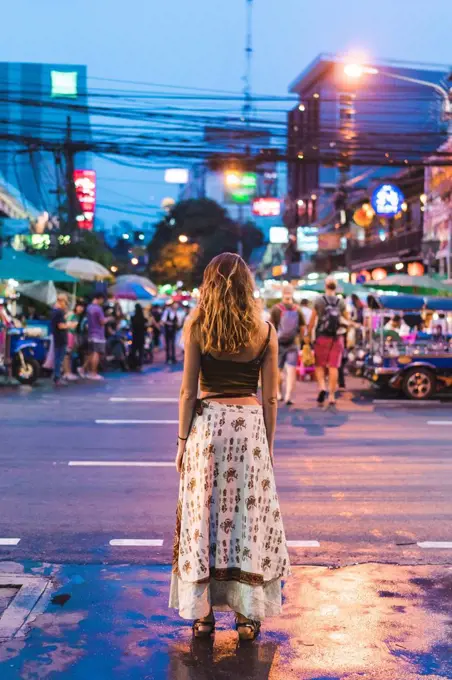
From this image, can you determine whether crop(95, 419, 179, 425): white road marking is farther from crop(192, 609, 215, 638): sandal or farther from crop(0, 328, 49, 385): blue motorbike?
crop(192, 609, 215, 638): sandal

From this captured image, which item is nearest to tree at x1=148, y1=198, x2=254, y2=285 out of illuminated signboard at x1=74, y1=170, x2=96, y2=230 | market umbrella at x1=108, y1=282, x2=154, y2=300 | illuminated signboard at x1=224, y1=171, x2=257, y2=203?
illuminated signboard at x1=224, y1=171, x2=257, y2=203

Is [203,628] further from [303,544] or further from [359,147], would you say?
[359,147]

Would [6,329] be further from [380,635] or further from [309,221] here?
[309,221]

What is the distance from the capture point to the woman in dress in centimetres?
448

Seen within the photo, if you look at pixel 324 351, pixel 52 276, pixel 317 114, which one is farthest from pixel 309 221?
pixel 324 351

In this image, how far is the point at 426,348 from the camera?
1627 cm

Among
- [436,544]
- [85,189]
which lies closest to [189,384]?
[436,544]

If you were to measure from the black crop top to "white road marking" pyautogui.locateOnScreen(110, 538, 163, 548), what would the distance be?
2.25 meters

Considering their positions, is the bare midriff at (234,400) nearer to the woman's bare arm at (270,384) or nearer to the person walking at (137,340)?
the woman's bare arm at (270,384)

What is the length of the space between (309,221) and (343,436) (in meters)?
60.9

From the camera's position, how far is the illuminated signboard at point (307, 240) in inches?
2319

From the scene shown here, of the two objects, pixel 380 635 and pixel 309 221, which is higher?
pixel 309 221

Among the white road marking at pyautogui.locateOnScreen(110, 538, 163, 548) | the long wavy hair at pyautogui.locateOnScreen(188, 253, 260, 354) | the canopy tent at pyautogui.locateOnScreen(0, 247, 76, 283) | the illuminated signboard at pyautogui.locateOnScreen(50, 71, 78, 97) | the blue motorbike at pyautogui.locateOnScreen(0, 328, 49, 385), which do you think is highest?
the illuminated signboard at pyautogui.locateOnScreen(50, 71, 78, 97)

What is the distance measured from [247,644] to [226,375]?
1322 mm
